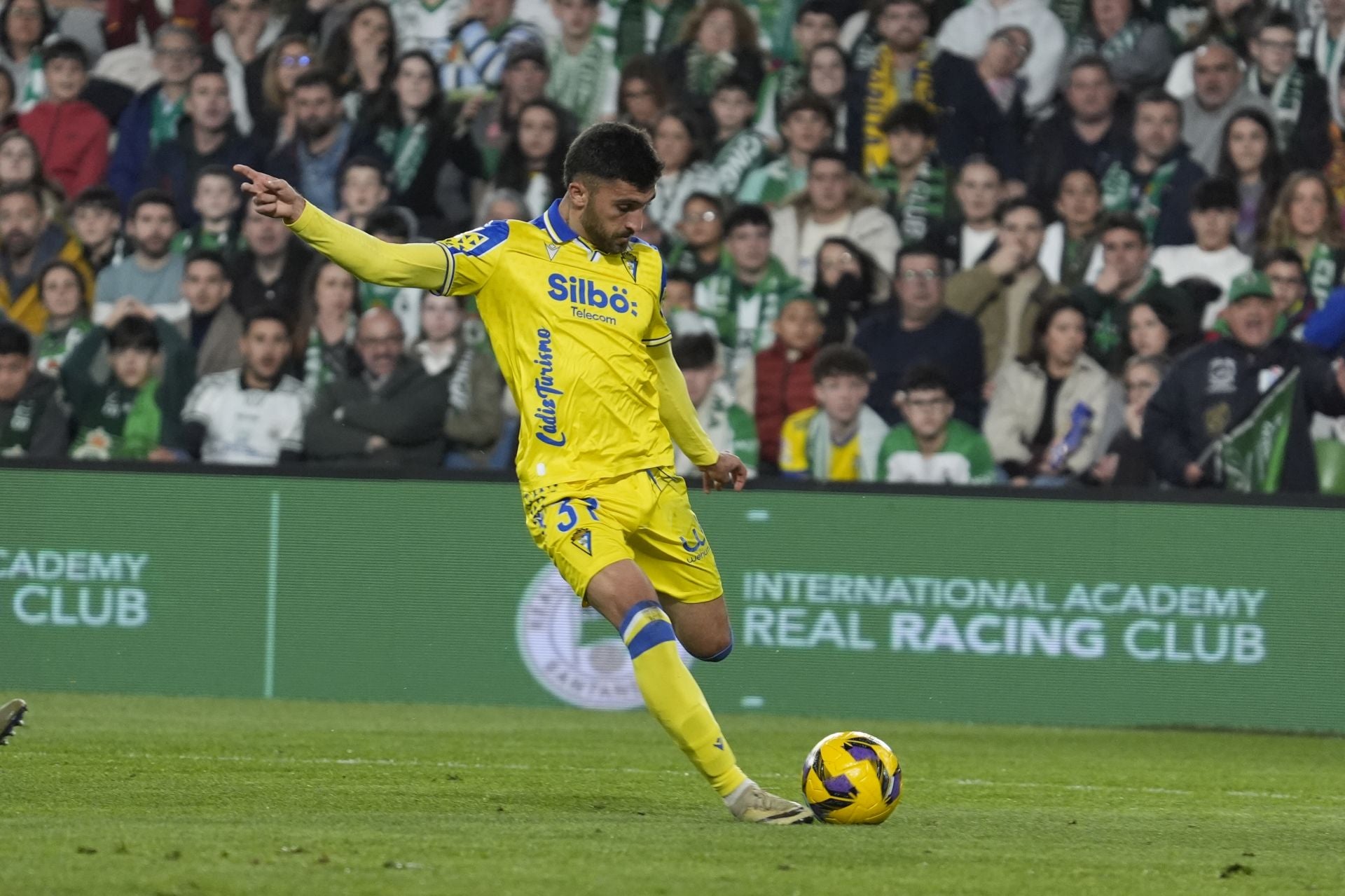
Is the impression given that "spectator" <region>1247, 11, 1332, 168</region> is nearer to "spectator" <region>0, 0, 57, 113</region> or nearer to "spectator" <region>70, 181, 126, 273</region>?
"spectator" <region>70, 181, 126, 273</region>

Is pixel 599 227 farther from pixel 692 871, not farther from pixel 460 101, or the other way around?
pixel 460 101

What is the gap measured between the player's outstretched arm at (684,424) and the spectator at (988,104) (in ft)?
23.9

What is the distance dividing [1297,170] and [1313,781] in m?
5.34

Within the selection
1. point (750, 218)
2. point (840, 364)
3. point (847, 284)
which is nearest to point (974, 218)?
point (847, 284)

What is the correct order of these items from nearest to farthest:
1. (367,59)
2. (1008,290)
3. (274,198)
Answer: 1. (274,198)
2. (1008,290)
3. (367,59)

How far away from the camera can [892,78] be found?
15320 millimetres

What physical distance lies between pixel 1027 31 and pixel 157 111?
6.64 m

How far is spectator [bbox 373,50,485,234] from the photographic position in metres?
15.4

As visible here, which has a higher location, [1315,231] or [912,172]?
[912,172]

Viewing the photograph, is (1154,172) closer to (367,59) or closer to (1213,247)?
(1213,247)

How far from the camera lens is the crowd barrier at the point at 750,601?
13.1 meters

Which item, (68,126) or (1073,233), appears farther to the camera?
(68,126)

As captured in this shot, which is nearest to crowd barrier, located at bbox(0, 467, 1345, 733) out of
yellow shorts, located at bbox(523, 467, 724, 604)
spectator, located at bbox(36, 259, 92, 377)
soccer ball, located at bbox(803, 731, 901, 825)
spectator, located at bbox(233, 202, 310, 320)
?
spectator, located at bbox(36, 259, 92, 377)

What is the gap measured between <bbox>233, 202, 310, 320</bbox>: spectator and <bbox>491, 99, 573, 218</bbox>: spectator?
1.55 metres
